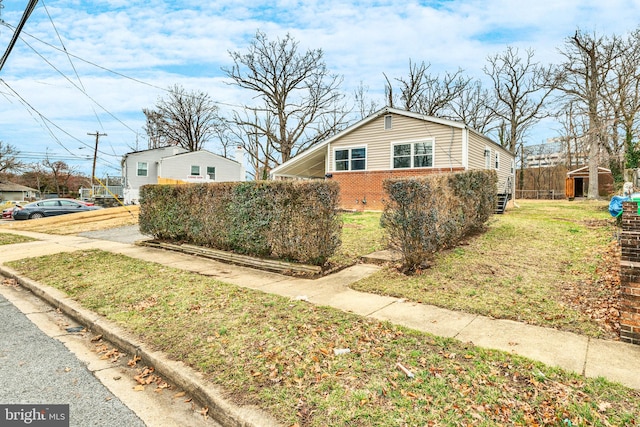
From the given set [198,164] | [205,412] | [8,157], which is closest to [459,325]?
[205,412]

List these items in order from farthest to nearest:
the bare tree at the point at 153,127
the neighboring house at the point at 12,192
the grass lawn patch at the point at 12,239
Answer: the neighboring house at the point at 12,192 → the bare tree at the point at 153,127 → the grass lawn patch at the point at 12,239

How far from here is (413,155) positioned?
15820mm

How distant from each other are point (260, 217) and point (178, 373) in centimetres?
407

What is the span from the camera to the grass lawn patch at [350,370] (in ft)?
7.70

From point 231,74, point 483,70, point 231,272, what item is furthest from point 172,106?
point 231,272

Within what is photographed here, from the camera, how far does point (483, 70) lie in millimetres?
35562

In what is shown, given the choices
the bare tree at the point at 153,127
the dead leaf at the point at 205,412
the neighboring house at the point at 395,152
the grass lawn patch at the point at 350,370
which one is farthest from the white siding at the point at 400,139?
the bare tree at the point at 153,127

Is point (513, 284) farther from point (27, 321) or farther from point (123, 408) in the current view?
point (27, 321)

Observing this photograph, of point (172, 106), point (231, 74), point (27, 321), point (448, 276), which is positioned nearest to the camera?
point (27, 321)

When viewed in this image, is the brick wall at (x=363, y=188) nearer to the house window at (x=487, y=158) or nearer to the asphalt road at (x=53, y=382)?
Result: the house window at (x=487, y=158)

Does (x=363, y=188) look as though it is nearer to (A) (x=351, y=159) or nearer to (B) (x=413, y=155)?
(A) (x=351, y=159)

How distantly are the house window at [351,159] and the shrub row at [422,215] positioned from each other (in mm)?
9713

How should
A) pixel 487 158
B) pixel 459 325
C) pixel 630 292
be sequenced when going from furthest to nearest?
1. pixel 487 158
2. pixel 459 325
3. pixel 630 292

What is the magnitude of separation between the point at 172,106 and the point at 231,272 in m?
43.8
